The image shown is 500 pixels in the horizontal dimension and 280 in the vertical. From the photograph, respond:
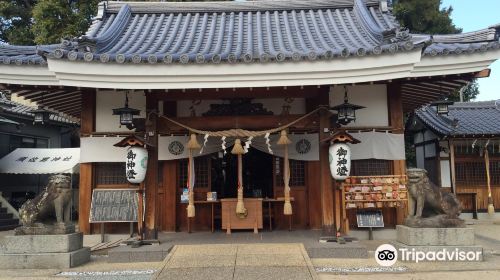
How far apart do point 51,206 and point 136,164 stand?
1696 mm

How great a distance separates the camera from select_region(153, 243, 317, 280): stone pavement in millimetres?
6434

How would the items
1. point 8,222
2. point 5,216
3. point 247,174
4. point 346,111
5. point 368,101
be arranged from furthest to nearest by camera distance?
1. point 5,216
2. point 8,222
3. point 247,174
4. point 368,101
5. point 346,111

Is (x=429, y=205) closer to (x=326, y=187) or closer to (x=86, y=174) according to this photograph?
(x=326, y=187)

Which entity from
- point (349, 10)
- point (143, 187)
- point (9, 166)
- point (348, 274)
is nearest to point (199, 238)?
point (143, 187)

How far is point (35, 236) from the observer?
288 inches

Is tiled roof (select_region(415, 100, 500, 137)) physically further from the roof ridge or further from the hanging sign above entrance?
the hanging sign above entrance

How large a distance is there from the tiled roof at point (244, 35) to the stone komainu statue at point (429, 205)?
2521mm

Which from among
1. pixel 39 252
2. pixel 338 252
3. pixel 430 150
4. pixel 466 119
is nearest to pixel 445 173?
pixel 430 150

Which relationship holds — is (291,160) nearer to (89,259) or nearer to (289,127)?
(289,127)

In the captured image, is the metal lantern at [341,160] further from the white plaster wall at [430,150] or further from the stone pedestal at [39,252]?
the white plaster wall at [430,150]

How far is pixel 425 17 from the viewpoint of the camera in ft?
77.8

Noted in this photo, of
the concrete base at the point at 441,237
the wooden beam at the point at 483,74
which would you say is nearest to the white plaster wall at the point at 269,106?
the wooden beam at the point at 483,74

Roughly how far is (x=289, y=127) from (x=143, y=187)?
3.33 m

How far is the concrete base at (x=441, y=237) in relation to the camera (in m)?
7.48
